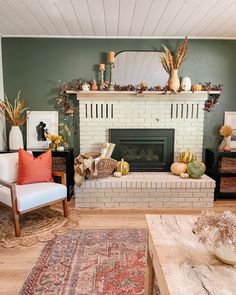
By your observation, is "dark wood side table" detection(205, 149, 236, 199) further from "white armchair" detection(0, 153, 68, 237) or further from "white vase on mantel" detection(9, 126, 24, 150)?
"white vase on mantel" detection(9, 126, 24, 150)

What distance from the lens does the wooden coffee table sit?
3.77ft

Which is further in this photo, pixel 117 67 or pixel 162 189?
pixel 117 67

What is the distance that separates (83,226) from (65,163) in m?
1.11

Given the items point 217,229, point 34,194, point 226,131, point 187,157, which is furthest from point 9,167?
point 226,131

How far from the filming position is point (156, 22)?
3.14 m

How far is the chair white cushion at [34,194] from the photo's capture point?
2621 millimetres

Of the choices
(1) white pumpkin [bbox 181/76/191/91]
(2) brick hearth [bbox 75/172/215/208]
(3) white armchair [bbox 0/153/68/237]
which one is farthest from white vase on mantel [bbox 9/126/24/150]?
(1) white pumpkin [bbox 181/76/191/91]

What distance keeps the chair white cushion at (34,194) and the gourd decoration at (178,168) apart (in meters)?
1.64

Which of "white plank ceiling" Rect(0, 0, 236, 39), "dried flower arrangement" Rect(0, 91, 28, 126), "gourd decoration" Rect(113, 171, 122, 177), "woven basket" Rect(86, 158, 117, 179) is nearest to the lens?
"white plank ceiling" Rect(0, 0, 236, 39)

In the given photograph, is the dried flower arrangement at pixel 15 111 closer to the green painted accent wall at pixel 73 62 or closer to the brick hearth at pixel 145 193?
the green painted accent wall at pixel 73 62

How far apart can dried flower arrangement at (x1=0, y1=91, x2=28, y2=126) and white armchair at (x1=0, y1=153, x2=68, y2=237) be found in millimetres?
837

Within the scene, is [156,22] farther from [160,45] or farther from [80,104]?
Result: [80,104]

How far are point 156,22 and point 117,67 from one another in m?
0.93

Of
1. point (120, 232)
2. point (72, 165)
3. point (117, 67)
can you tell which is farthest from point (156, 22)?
point (120, 232)
